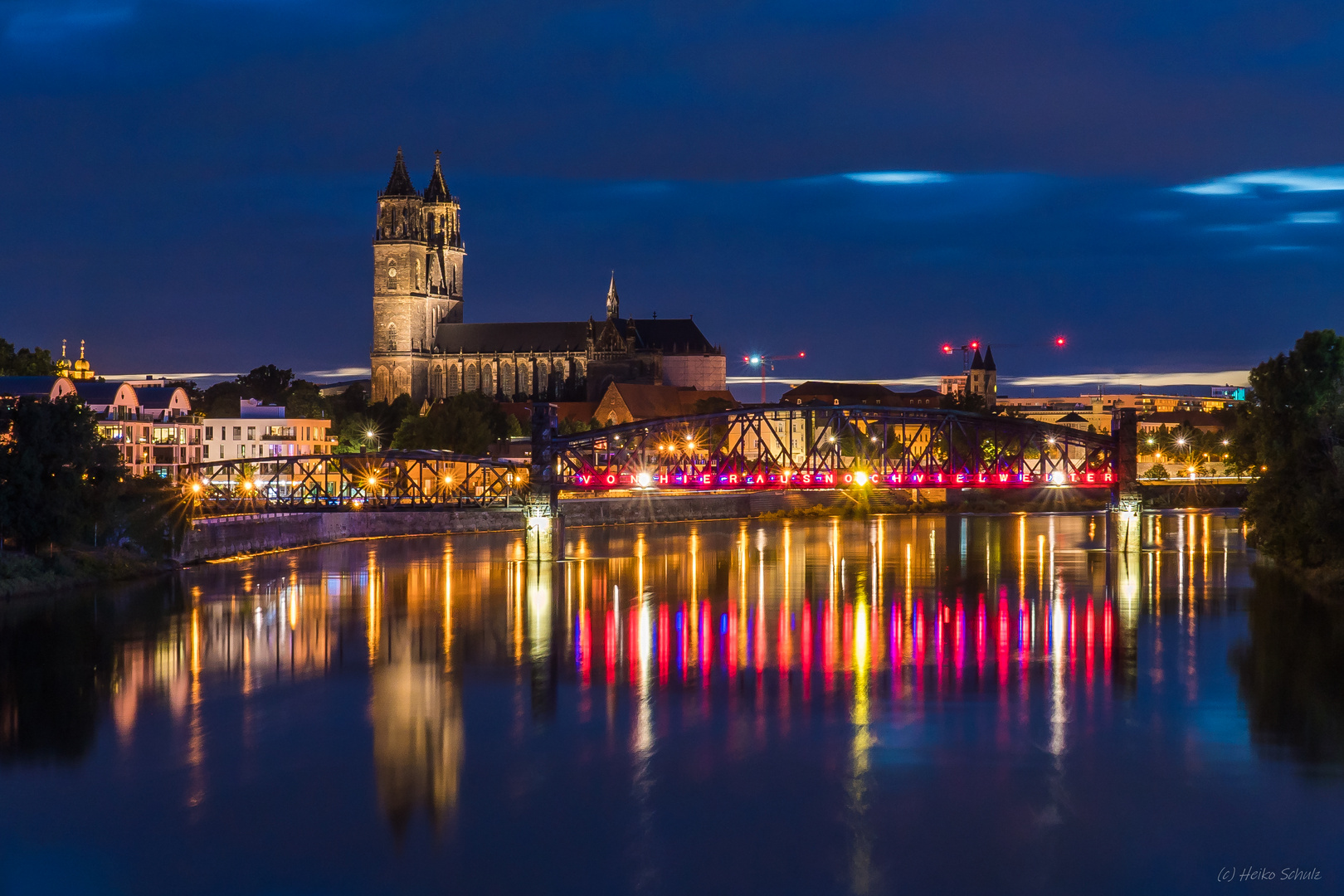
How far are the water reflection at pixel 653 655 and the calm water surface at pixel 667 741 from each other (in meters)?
0.19

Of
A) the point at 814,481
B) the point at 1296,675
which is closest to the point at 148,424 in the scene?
the point at 814,481

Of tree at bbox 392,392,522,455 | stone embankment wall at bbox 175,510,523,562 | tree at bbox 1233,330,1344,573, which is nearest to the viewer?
tree at bbox 1233,330,1344,573

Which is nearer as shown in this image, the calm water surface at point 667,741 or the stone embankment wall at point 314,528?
the calm water surface at point 667,741

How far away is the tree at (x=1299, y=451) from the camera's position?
54.9 meters

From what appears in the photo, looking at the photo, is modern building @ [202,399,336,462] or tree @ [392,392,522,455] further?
tree @ [392,392,522,455]

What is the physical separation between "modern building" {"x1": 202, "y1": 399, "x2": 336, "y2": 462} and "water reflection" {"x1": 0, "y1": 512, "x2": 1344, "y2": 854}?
63661mm

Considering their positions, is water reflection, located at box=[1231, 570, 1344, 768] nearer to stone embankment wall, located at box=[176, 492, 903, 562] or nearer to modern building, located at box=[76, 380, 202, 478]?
stone embankment wall, located at box=[176, 492, 903, 562]

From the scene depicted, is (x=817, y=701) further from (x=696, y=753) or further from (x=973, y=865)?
(x=973, y=865)

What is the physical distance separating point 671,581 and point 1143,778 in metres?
39.2

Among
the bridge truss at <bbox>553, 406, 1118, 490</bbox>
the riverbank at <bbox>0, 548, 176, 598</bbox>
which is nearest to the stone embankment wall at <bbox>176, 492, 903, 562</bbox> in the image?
the riverbank at <bbox>0, 548, 176, 598</bbox>

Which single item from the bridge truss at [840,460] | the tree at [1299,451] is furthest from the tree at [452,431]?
the tree at [1299,451]

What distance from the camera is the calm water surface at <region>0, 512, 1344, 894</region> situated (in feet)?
79.7

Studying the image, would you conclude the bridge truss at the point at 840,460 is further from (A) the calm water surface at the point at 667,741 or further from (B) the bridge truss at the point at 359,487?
(A) the calm water surface at the point at 667,741

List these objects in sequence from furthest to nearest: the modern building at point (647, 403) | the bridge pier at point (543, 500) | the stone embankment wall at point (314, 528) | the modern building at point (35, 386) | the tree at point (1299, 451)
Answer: the modern building at point (647, 403)
the modern building at point (35, 386)
the bridge pier at point (543, 500)
the stone embankment wall at point (314, 528)
the tree at point (1299, 451)
